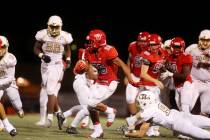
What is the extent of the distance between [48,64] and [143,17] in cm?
1052

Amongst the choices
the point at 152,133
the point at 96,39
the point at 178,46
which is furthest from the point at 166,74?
the point at 96,39

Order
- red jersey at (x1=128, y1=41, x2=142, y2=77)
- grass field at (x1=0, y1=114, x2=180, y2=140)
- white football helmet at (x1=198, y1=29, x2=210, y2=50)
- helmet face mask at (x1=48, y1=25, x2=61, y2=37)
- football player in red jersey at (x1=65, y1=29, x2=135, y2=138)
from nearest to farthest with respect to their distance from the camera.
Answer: grass field at (x1=0, y1=114, x2=180, y2=140) → football player in red jersey at (x1=65, y1=29, x2=135, y2=138) → white football helmet at (x1=198, y1=29, x2=210, y2=50) → red jersey at (x1=128, y1=41, x2=142, y2=77) → helmet face mask at (x1=48, y1=25, x2=61, y2=37)

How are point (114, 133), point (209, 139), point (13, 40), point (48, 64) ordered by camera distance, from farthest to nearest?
point (13, 40)
point (48, 64)
point (114, 133)
point (209, 139)

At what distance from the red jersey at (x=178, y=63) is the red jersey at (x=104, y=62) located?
0.89 meters

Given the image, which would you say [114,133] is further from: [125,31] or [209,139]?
[125,31]

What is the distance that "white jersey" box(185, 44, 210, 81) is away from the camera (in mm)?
10195

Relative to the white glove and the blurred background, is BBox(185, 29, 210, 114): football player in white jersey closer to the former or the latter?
the white glove

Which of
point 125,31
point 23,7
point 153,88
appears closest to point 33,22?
point 23,7

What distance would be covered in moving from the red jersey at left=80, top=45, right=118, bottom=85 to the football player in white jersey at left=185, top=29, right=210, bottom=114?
1547 mm

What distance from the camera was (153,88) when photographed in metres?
9.80

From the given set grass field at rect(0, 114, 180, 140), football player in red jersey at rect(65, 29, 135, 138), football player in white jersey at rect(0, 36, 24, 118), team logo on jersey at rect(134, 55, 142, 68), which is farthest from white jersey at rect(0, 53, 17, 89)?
team logo on jersey at rect(134, 55, 142, 68)

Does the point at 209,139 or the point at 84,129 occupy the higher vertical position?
the point at 209,139

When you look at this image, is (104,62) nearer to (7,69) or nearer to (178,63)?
(178,63)

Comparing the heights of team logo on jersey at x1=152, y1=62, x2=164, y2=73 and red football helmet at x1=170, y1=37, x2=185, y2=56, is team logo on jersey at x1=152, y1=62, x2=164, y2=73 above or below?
below
